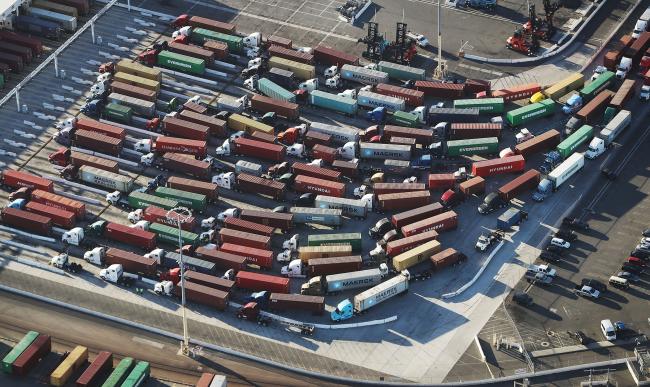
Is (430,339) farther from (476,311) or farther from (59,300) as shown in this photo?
(59,300)

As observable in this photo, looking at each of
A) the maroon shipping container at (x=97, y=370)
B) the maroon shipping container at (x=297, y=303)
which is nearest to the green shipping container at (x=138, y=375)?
the maroon shipping container at (x=97, y=370)

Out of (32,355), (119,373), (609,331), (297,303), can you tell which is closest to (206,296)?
(297,303)

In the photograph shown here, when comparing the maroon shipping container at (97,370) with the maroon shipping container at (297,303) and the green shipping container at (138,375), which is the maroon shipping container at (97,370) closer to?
the green shipping container at (138,375)

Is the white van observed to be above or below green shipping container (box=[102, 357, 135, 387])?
above

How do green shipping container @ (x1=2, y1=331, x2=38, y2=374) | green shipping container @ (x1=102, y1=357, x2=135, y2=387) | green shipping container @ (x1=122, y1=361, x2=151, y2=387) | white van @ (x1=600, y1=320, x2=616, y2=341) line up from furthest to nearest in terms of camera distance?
white van @ (x1=600, y1=320, x2=616, y2=341), green shipping container @ (x1=2, y1=331, x2=38, y2=374), green shipping container @ (x1=122, y1=361, x2=151, y2=387), green shipping container @ (x1=102, y1=357, x2=135, y2=387)

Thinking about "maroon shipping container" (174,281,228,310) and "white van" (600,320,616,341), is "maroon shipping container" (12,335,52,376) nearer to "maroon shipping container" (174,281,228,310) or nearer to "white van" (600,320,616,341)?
"maroon shipping container" (174,281,228,310)

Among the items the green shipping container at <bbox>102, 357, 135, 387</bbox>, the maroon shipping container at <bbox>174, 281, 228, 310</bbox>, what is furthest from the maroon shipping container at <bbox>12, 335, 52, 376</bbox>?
the maroon shipping container at <bbox>174, 281, 228, 310</bbox>
